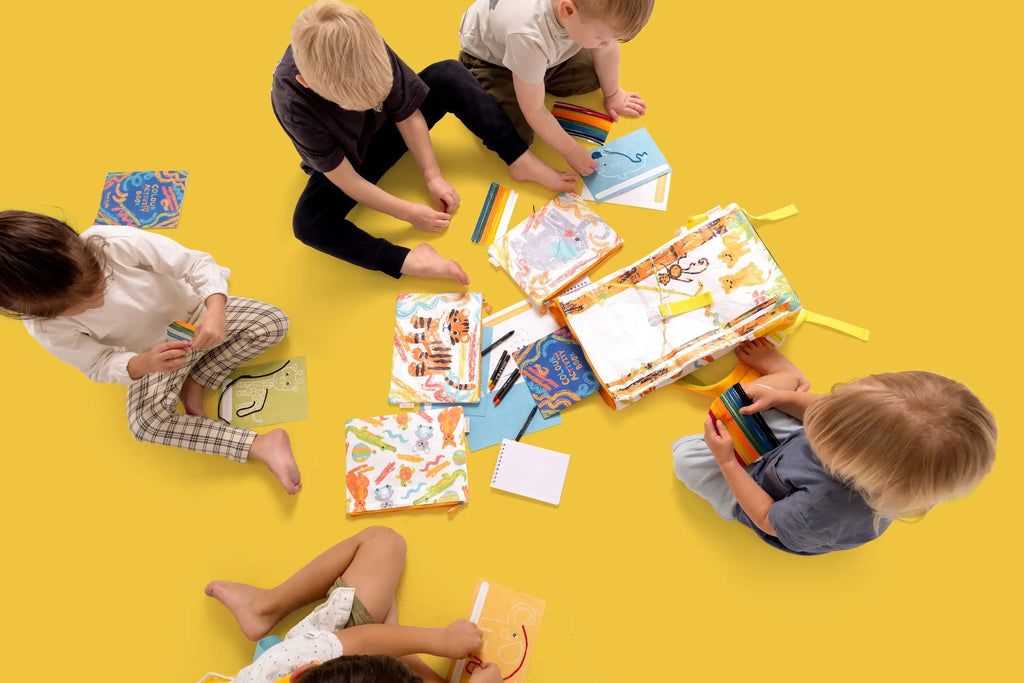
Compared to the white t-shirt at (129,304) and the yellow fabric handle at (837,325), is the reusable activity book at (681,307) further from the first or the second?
the white t-shirt at (129,304)

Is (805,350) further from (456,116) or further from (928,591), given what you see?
(456,116)

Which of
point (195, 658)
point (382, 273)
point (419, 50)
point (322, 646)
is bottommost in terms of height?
point (195, 658)

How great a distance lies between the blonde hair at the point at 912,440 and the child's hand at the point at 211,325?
1.00 m

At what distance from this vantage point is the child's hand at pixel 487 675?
1.03m

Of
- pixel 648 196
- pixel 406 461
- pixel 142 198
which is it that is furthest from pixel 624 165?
pixel 142 198

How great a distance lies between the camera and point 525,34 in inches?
45.3

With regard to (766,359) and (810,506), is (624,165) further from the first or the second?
(810,506)

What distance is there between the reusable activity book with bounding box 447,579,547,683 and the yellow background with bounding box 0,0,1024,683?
2cm

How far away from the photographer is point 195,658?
116 centimetres

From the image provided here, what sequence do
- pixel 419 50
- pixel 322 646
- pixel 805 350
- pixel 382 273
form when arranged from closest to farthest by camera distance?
pixel 322 646 → pixel 805 350 → pixel 382 273 → pixel 419 50

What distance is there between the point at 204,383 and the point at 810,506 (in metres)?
1.12

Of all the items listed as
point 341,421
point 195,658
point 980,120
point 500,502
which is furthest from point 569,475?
point 980,120

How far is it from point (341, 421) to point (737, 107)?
1101 millimetres

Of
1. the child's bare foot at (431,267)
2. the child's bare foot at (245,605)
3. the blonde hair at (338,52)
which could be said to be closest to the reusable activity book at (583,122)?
the child's bare foot at (431,267)
